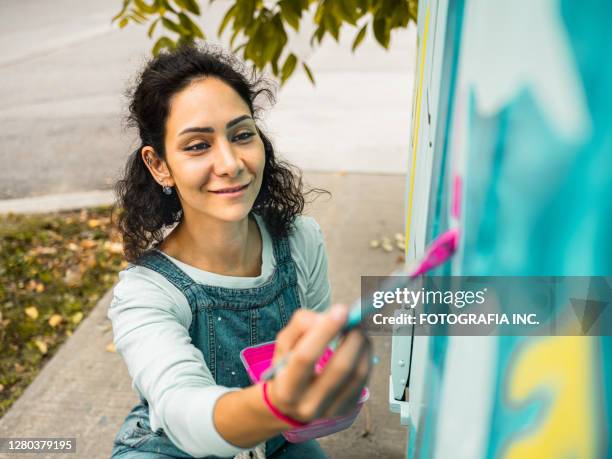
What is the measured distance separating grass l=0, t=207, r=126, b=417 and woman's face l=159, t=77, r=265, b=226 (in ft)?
4.50

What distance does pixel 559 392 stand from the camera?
0.85m

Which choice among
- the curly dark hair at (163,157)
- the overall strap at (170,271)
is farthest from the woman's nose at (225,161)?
the overall strap at (170,271)

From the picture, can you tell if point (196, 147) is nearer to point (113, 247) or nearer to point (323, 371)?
point (323, 371)

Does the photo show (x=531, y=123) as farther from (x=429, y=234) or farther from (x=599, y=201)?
(x=429, y=234)

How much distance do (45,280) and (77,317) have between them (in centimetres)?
44

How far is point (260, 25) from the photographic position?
2.31 metres

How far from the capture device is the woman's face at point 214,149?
5.06 ft

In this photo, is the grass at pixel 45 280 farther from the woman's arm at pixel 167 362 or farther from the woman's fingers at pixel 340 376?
the woman's fingers at pixel 340 376

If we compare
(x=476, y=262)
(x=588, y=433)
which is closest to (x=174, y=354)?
(x=476, y=262)

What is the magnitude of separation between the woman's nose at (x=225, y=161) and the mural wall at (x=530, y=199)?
2.09 ft

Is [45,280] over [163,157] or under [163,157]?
under

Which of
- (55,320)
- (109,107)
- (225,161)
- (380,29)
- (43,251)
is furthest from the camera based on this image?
(109,107)

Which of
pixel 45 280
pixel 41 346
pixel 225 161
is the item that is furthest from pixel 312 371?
pixel 45 280

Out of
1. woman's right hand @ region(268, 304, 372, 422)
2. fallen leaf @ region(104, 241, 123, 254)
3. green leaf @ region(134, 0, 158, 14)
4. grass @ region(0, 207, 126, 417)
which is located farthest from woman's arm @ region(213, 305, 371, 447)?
fallen leaf @ region(104, 241, 123, 254)
